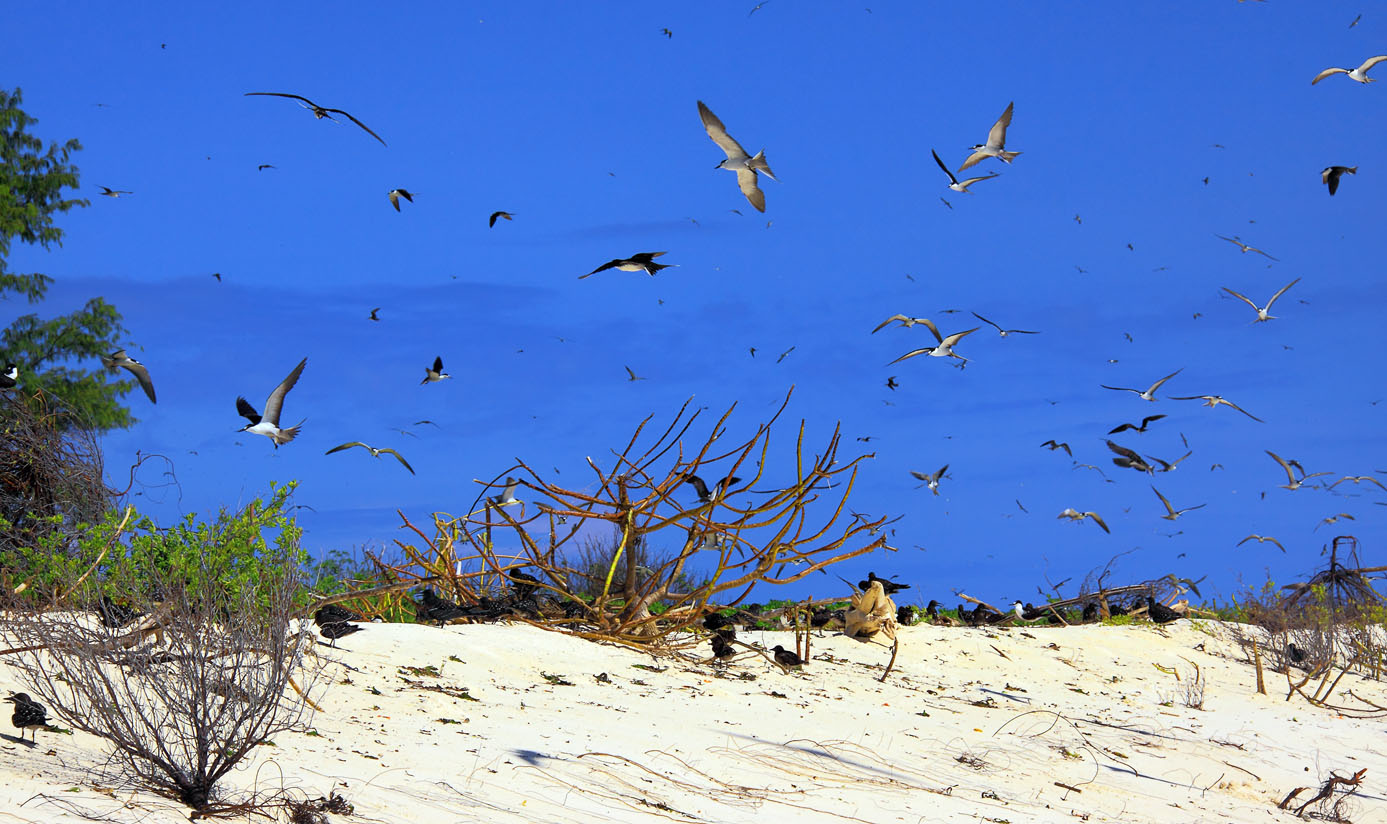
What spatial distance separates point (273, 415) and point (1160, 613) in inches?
340

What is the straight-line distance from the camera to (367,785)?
4238 millimetres

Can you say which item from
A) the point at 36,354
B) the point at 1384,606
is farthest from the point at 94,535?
the point at 36,354

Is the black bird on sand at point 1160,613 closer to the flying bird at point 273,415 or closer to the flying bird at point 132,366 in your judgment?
the flying bird at point 273,415

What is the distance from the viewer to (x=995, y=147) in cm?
1061

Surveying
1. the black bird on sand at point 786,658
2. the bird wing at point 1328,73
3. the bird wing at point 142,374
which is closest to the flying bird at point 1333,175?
the bird wing at point 1328,73

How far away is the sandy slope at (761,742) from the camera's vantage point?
4.33 meters

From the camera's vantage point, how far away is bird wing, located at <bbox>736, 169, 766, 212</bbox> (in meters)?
8.70

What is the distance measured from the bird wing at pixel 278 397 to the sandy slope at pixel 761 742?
87.3 inches

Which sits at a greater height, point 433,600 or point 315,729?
point 433,600

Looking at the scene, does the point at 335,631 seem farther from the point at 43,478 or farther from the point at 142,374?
the point at 43,478

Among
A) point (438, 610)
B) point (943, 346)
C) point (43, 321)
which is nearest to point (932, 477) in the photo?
point (943, 346)

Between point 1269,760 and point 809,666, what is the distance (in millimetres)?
3029

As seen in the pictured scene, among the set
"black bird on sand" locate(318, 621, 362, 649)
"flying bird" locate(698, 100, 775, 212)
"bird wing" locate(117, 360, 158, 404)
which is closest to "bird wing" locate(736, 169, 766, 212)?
"flying bird" locate(698, 100, 775, 212)

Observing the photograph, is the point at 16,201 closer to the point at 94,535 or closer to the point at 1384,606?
the point at 94,535
